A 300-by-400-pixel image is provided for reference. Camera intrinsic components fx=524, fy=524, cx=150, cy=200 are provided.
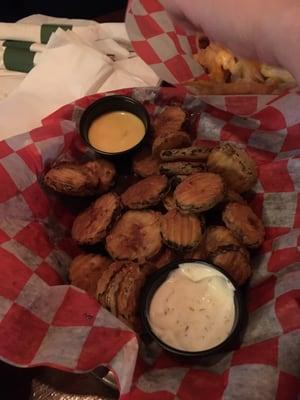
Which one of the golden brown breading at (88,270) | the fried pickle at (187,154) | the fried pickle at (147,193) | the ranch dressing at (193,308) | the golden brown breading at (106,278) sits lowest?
the golden brown breading at (88,270)

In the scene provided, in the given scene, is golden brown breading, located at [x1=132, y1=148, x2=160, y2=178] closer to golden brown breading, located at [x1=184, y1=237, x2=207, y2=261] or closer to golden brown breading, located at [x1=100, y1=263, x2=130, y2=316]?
golden brown breading, located at [x1=184, y1=237, x2=207, y2=261]

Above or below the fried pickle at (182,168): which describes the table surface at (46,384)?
below

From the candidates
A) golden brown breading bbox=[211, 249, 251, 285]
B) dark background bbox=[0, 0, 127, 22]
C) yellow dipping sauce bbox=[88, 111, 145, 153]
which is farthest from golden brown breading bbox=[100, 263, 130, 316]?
dark background bbox=[0, 0, 127, 22]

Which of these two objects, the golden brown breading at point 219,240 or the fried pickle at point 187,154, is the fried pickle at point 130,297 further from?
the fried pickle at point 187,154

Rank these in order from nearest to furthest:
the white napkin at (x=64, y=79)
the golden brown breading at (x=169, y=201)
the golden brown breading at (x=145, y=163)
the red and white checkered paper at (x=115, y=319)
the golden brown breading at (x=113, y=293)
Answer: the red and white checkered paper at (x=115, y=319)
the golden brown breading at (x=113, y=293)
the golden brown breading at (x=169, y=201)
the golden brown breading at (x=145, y=163)
the white napkin at (x=64, y=79)

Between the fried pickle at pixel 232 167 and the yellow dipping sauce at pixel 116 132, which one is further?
the yellow dipping sauce at pixel 116 132

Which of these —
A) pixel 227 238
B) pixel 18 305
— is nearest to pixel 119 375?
pixel 18 305

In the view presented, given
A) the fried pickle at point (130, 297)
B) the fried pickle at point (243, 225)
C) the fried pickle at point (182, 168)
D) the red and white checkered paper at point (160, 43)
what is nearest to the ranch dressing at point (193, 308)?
the fried pickle at point (130, 297)
